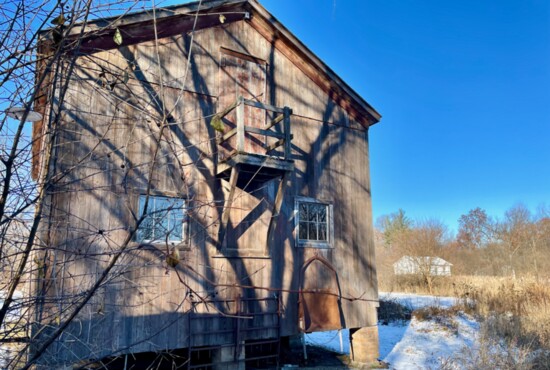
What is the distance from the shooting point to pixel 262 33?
872cm

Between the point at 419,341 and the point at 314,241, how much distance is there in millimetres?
5802

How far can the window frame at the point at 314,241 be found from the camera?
8.41 m

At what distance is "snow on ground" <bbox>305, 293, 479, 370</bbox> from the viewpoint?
1002 centimetres

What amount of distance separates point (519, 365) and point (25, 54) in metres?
8.34

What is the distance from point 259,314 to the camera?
24.7 ft

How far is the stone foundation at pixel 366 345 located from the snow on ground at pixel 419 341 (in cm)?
59

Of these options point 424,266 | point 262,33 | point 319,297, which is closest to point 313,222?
point 319,297

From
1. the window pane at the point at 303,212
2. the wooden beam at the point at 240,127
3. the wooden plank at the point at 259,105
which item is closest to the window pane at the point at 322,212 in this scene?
the window pane at the point at 303,212

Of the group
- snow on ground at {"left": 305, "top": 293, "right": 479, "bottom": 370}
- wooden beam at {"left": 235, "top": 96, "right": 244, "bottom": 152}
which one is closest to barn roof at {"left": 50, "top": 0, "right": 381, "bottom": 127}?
wooden beam at {"left": 235, "top": 96, "right": 244, "bottom": 152}

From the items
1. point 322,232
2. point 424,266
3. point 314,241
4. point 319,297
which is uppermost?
point 322,232

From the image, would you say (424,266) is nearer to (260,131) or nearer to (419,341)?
(419,341)

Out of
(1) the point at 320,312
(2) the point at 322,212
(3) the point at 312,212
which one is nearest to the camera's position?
(1) the point at 320,312

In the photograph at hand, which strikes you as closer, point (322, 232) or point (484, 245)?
point (322, 232)

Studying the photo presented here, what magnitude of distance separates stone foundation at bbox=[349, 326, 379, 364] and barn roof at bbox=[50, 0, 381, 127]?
4825mm
